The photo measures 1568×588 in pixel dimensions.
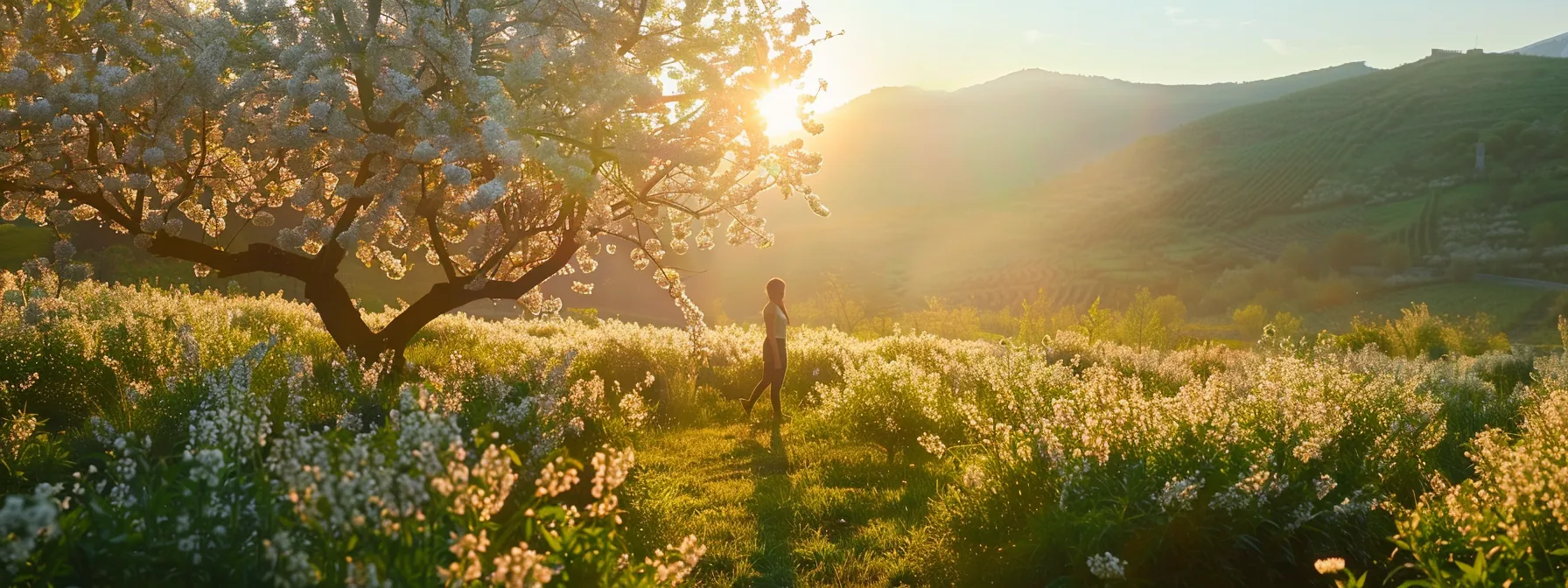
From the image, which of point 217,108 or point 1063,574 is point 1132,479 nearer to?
point 1063,574

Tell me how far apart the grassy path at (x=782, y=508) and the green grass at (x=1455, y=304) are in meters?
70.7

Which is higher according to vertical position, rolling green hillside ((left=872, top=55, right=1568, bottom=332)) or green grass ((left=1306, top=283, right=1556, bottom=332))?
rolling green hillside ((left=872, top=55, right=1568, bottom=332))

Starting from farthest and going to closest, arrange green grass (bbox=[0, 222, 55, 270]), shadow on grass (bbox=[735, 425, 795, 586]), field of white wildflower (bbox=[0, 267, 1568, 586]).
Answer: green grass (bbox=[0, 222, 55, 270]) < shadow on grass (bbox=[735, 425, 795, 586]) < field of white wildflower (bbox=[0, 267, 1568, 586])

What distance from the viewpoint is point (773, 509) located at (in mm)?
7699

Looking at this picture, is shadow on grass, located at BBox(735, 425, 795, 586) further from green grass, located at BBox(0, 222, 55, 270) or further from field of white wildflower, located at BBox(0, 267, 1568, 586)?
green grass, located at BBox(0, 222, 55, 270)

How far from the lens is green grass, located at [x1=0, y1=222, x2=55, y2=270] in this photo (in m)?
27.7

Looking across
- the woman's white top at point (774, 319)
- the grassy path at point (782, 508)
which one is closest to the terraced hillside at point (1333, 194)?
the woman's white top at point (774, 319)

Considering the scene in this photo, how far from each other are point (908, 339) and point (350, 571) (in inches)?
653

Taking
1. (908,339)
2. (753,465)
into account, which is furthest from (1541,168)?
(753,465)

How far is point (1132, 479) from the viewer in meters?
5.19

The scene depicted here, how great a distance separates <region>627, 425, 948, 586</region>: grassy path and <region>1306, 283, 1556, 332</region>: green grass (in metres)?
70.7

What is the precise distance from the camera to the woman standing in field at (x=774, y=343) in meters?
11.8

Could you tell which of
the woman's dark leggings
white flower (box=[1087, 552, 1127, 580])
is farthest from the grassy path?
white flower (box=[1087, 552, 1127, 580])

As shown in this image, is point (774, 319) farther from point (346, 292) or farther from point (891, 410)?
point (346, 292)
